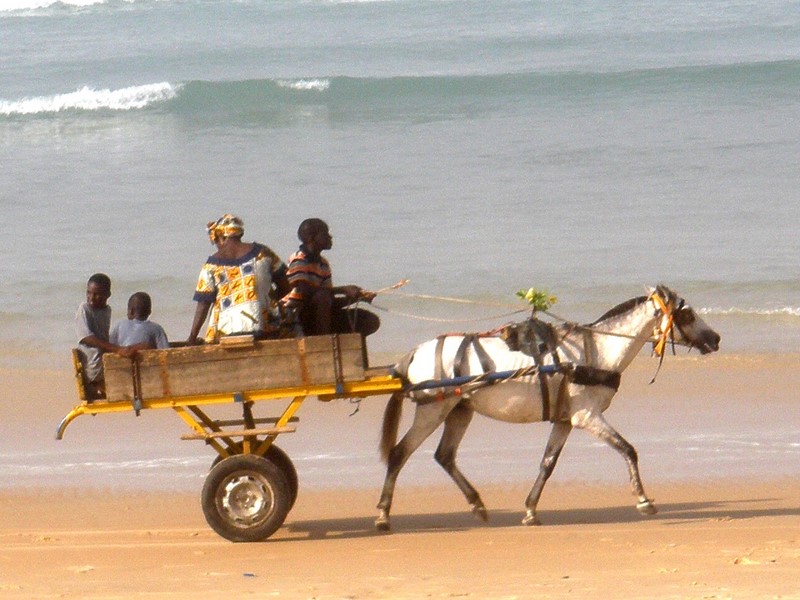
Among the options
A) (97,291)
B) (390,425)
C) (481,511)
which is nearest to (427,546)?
(481,511)

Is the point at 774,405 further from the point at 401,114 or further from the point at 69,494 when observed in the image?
the point at 401,114

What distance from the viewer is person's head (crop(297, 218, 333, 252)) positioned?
8500 millimetres

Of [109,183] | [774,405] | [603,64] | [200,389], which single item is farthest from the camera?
[603,64]

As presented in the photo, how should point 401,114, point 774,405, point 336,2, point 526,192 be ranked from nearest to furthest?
point 774,405 → point 526,192 → point 401,114 → point 336,2

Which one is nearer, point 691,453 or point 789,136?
point 691,453

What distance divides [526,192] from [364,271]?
5225mm

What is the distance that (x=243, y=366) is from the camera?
8.48 metres

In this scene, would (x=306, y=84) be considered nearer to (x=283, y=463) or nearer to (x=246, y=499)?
(x=283, y=463)

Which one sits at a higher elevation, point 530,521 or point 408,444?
point 408,444

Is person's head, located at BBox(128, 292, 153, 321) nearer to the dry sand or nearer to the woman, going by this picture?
the woman

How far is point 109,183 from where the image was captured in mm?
25656

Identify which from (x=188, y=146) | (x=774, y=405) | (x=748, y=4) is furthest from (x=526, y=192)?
(x=748, y=4)

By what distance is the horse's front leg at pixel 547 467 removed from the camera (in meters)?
8.95

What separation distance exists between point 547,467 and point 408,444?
86 centimetres
